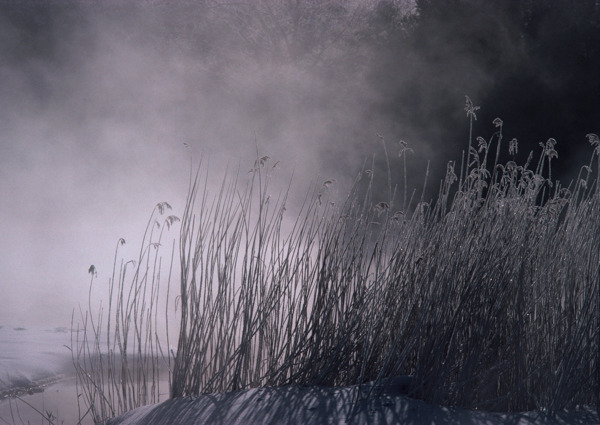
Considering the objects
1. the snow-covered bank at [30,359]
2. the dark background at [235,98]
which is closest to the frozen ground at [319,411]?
the snow-covered bank at [30,359]

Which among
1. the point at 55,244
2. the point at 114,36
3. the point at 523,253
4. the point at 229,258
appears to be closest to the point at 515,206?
the point at 523,253

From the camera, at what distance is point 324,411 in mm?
1543

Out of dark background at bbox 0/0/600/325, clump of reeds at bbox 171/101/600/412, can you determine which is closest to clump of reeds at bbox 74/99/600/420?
clump of reeds at bbox 171/101/600/412

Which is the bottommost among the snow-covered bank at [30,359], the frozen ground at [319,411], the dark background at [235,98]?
the frozen ground at [319,411]

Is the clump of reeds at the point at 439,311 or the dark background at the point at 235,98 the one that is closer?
the clump of reeds at the point at 439,311

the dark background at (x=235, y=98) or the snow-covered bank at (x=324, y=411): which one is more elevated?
the dark background at (x=235, y=98)

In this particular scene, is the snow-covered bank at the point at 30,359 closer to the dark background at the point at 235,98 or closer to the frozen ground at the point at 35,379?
the frozen ground at the point at 35,379

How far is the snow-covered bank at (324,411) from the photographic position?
4.95 feet

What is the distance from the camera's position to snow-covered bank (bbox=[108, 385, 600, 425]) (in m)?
1.51

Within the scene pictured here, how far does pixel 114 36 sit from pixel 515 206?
10501 mm

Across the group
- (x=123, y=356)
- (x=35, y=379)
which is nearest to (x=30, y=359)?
(x=35, y=379)

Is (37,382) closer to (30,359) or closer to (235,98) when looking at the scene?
(30,359)

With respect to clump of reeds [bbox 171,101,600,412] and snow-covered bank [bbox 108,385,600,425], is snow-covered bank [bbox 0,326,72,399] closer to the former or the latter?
clump of reeds [bbox 171,101,600,412]

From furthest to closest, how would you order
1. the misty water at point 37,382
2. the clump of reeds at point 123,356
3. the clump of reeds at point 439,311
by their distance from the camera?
the misty water at point 37,382, the clump of reeds at point 123,356, the clump of reeds at point 439,311
